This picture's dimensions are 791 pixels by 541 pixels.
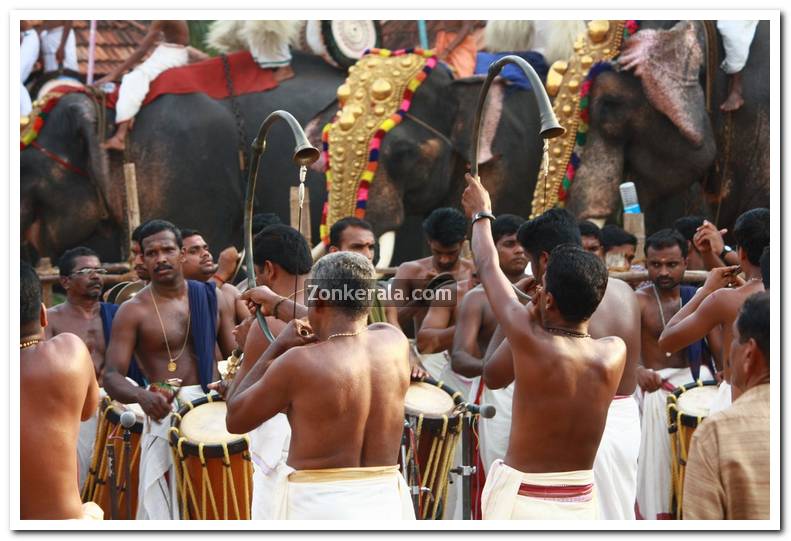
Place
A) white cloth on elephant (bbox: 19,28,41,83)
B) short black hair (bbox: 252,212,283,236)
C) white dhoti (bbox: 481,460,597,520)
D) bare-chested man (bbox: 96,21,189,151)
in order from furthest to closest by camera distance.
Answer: white cloth on elephant (bbox: 19,28,41,83)
bare-chested man (bbox: 96,21,189,151)
short black hair (bbox: 252,212,283,236)
white dhoti (bbox: 481,460,597,520)

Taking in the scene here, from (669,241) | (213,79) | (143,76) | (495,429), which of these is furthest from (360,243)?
(143,76)

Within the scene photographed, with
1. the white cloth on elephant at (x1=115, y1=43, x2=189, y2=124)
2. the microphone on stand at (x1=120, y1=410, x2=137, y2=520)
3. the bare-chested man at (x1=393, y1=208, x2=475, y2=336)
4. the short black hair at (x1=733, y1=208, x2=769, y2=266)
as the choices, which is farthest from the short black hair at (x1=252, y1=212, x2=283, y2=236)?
the short black hair at (x1=733, y1=208, x2=769, y2=266)

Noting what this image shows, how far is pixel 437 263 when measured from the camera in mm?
7676

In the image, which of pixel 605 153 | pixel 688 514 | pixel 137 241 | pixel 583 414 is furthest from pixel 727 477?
pixel 605 153

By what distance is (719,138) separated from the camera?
34.8 feet

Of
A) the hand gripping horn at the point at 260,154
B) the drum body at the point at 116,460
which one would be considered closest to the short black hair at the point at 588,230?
the hand gripping horn at the point at 260,154

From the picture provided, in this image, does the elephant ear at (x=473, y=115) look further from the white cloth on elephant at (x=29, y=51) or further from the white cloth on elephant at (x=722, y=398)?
the white cloth on elephant at (x=722, y=398)

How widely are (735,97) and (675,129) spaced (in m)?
0.60

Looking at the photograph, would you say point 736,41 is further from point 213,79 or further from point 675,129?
point 213,79

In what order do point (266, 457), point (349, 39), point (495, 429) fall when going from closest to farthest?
point (266, 457) < point (495, 429) < point (349, 39)

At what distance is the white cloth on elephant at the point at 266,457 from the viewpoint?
A: 15.6ft

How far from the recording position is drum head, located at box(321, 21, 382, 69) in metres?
12.4

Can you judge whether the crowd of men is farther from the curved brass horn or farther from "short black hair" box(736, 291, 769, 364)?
the curved brass horn

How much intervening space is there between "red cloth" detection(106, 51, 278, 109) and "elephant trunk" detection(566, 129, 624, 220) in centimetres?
368
